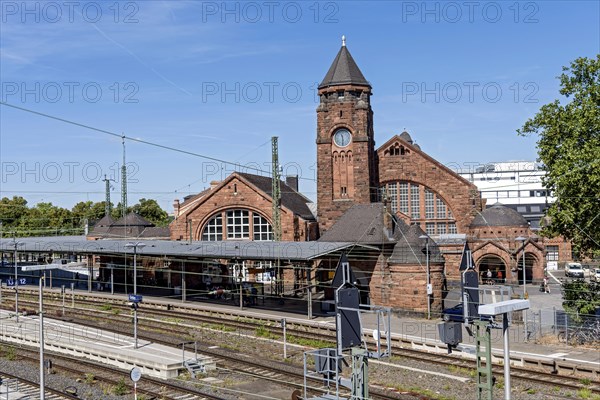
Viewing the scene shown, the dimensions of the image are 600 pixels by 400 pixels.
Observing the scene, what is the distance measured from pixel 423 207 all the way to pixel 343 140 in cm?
1063

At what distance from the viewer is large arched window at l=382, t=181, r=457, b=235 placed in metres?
60.8

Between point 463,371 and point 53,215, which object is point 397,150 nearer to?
point 463,371

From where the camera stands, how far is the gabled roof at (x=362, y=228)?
46.0m

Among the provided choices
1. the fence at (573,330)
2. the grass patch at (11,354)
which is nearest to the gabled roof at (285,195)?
the fence at (573,330)

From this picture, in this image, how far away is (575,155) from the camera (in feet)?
96.2

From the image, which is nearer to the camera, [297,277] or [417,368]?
[417,368]

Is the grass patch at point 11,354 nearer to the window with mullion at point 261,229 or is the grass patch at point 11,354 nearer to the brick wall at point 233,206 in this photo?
the brick wall at point 233,206

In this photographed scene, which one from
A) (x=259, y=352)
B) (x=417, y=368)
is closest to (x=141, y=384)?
(x=259, y=352)

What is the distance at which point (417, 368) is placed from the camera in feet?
87.6

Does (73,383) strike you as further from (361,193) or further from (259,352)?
(361,193)

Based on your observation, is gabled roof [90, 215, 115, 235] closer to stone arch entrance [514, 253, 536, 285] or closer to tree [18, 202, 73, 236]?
tree [18, 202, 73, 236]

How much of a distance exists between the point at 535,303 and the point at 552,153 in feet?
60.5

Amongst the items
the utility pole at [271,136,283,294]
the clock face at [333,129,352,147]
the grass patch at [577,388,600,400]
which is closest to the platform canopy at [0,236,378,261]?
the utility pole at [271,136,283,294]

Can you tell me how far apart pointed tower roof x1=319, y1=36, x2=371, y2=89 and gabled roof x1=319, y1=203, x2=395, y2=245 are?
11727 millimetres
